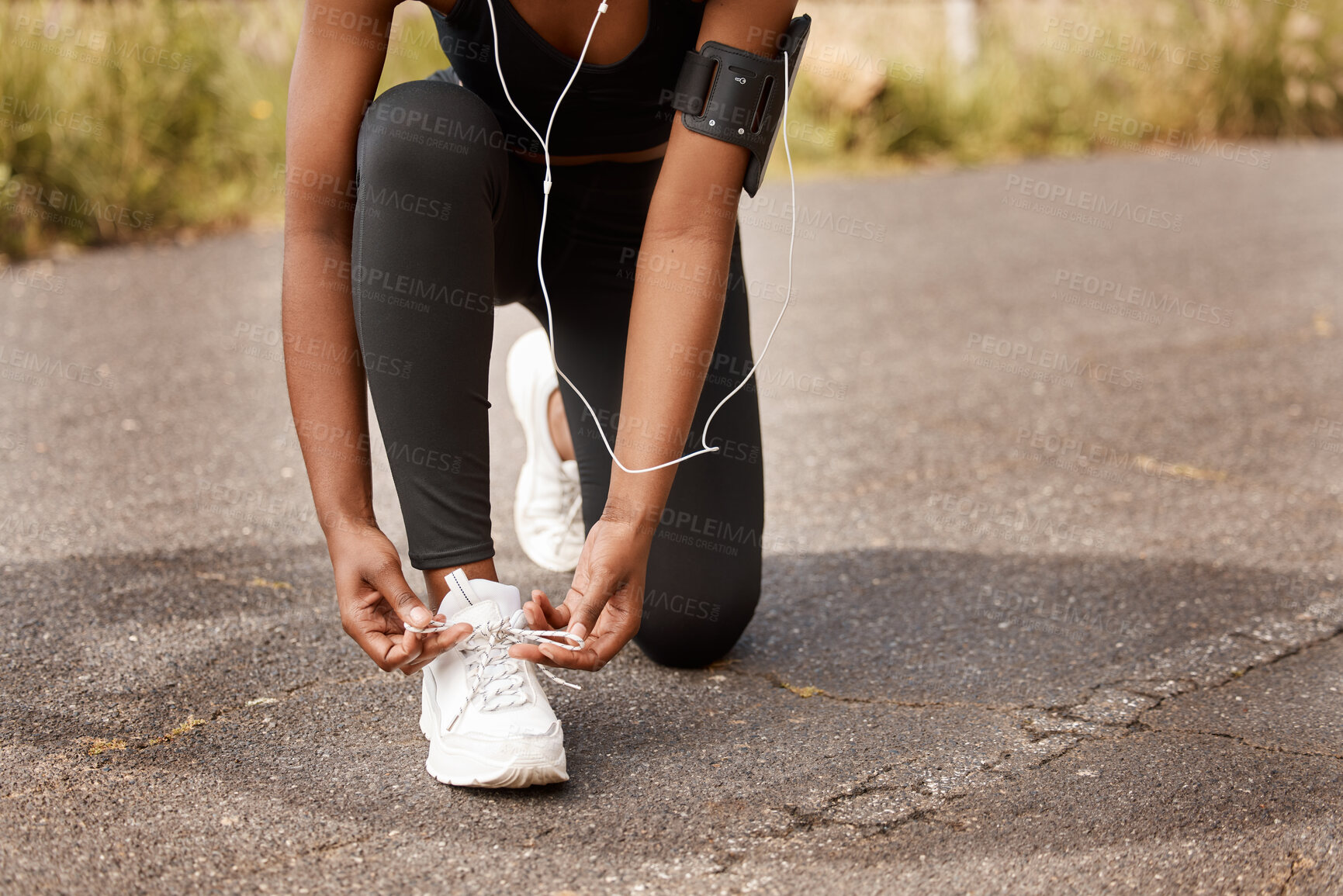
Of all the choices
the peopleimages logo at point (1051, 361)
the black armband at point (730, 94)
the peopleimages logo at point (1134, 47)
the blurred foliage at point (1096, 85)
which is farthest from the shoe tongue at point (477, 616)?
the peopleimages logo at point (1134, 47)

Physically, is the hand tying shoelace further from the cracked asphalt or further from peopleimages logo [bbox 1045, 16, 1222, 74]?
peopleimages logo [bbox 1045, 16, 1222, 74]

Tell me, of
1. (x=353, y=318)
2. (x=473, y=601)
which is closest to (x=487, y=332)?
(x=353, y=318)

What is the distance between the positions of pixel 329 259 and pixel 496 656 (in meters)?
0.52

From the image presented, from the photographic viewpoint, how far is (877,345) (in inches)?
156

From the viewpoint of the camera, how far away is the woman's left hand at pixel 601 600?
1308 millimetres

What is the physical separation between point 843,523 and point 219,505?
1298 mm

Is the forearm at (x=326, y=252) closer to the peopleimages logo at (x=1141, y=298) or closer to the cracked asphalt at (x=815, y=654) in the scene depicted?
the cracked asphalt at (x=815, y=654)

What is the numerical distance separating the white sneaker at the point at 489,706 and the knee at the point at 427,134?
491 mm

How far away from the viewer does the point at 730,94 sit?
4.73 feet

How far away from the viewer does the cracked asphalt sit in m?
1.29

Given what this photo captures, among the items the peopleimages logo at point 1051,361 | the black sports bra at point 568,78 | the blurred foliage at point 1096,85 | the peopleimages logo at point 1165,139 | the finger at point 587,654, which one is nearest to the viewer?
the finger at point 587,654

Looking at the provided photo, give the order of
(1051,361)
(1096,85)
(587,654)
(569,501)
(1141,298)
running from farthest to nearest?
(1096,85), (1141,298), (1051,361), (569,501), (587,654)

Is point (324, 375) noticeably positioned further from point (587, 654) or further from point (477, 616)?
point (587, 654)

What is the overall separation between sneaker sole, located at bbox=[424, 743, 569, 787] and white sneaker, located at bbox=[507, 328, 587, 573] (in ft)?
2.60
